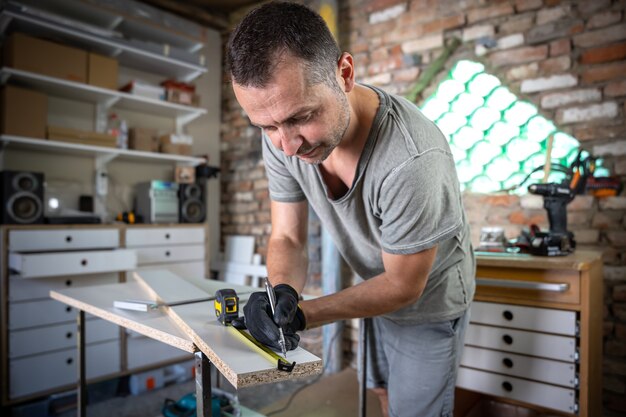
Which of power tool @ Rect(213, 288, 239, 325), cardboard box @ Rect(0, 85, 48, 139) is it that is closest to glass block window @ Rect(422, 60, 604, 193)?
power tool @ Rect(213, 288, 239, 325)

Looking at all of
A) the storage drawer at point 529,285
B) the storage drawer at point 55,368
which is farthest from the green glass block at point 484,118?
the storage drawer at point 55,368

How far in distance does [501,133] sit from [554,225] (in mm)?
756

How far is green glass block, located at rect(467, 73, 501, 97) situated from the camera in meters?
2.39

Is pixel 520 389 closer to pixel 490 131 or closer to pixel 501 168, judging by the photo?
pixel 501 168

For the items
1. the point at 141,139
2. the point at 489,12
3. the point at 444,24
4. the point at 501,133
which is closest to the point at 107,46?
the point at 141,139

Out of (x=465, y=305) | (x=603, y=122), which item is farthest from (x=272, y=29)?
(x=603, y=122)

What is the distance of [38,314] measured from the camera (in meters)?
2.39

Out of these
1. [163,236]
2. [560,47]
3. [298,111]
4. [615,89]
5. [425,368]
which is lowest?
[425,368]

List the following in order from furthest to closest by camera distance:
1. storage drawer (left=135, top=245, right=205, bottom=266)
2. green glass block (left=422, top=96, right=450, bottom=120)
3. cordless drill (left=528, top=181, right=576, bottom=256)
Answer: storage drawer (left=135, top=245, right=205, bottom=266) → green glass block (left=422, top=96, right=450, bottom=120) → cordless drill (left=528, top=181, right=576, bottom=256)

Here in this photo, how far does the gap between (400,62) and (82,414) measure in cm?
241

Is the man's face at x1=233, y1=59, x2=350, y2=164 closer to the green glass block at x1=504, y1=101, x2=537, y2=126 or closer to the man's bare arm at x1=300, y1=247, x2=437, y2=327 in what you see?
the man's bare arm at x1=300, y1=247, x2=437, y2=327

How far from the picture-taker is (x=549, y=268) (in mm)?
1562

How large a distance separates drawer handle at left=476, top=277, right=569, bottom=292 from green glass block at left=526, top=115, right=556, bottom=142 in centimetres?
95

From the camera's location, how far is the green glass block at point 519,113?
2.27 m
